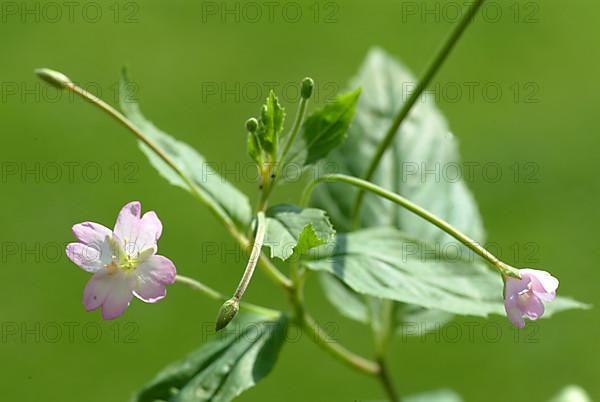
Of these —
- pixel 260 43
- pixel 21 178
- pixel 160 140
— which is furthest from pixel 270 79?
pixel 160 140

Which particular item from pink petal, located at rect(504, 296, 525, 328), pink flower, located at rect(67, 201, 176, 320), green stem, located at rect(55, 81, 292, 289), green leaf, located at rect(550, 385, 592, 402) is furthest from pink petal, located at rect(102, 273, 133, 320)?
green leaf, located at rect(550, 385, 592, 402)

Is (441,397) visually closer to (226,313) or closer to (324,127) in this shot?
(324,127)

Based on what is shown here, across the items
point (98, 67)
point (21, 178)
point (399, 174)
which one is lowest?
point (21, 178)

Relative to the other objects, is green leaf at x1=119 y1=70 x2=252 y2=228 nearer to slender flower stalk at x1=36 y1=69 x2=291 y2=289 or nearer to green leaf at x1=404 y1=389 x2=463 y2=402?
slender flower stalk at x1=36 y1=69 x2=291 y2=289

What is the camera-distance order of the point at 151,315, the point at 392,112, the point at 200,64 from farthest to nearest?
the point at 200,64
the point at 151,315
the point at 392,112

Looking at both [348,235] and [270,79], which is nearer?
[348,235]

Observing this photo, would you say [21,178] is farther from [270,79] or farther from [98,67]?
[270,79]

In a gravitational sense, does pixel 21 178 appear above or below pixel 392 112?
below

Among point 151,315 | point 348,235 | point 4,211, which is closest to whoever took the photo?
point 348,235

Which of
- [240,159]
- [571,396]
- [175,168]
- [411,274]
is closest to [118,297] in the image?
[175,168]
